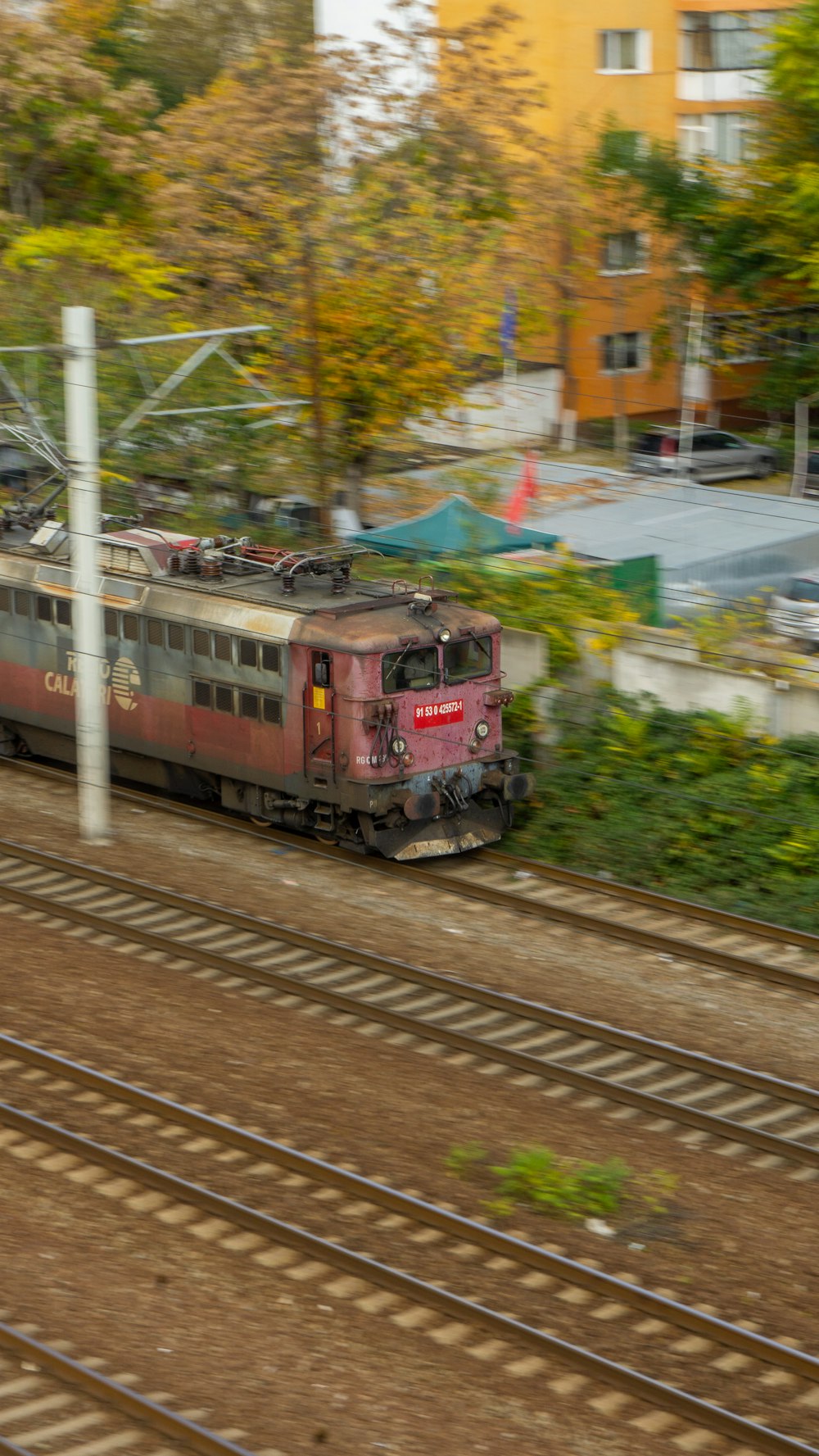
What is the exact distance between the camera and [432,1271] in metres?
10.4

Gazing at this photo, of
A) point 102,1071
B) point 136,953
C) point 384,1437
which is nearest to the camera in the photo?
point 384,1437

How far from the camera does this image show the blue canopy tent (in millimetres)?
24516

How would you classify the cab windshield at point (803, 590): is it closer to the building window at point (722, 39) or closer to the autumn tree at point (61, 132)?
the building window at point (722, 39)

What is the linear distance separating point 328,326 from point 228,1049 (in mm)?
14769

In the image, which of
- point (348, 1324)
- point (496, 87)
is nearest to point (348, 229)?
point (496, 87)

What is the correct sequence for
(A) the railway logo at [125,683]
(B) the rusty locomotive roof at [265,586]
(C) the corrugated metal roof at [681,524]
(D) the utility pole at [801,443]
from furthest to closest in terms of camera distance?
(D) the utility pole at [801,443]
(C) the corrugated metal roof at [681,524]
(A) the railway logo at [125,683]
(B) the rusty locomotive roof at [265,586]

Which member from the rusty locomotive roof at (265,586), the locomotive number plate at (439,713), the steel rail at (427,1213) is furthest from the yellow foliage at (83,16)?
the steel rail at (427,1213)

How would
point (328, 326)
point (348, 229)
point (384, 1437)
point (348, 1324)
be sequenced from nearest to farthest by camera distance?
1. point (384, 1437)
2. point (348, 1324)
3. point (328, 326)
4. point (348, 229)

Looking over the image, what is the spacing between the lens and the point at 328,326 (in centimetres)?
2552

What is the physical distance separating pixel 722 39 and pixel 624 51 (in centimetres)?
247

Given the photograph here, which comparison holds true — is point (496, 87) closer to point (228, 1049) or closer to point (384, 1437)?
point (228, 1049)

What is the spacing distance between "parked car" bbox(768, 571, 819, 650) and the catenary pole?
9858mm

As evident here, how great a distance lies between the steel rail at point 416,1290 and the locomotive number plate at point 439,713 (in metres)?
6.99

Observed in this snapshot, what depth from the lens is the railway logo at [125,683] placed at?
64.8ft
